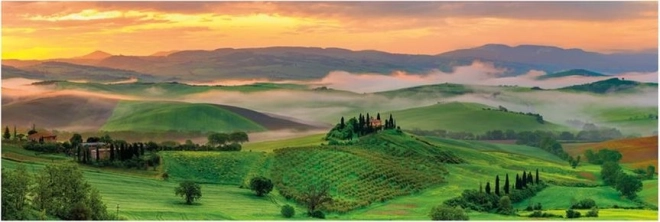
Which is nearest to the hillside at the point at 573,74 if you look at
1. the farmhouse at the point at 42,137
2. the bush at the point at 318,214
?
the bush at the point at 318,214

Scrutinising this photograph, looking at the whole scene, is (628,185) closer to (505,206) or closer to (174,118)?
(505,206)

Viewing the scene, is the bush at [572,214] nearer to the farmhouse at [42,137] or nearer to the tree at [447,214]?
the tree at [447,214]

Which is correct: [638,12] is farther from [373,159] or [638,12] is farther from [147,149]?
[147,149]

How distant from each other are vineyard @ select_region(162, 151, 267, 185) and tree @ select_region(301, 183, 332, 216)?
9.80 ft

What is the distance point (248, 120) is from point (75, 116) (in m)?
6.90

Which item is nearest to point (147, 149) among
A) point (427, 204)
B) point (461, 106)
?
point (427, 204)

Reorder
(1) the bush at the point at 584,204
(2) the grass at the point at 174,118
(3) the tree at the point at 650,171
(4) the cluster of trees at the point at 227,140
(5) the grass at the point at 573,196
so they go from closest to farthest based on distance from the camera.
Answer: (1) the bush at the point at 584,204 < (5) the grass at the point at 573,196 < (3) the tree at the point at 650,171 < (4) the cluster of trees at the point at 227,140 < (2) the grass at the point at 174,118

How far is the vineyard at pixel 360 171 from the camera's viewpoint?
112 feet

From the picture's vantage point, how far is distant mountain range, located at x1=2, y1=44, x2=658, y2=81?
38562 mm

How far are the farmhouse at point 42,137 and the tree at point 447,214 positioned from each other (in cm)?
1518

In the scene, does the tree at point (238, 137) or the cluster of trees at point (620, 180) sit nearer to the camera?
the cluster of trees at point (620, 180)

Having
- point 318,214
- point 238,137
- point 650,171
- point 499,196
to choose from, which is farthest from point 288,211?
point 650,171

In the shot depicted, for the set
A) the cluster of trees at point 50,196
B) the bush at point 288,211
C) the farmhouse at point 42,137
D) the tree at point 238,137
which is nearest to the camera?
the cluster of trees at point 50,196

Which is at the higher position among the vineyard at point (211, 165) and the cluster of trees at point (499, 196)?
the vineyard at point (211, 165)
